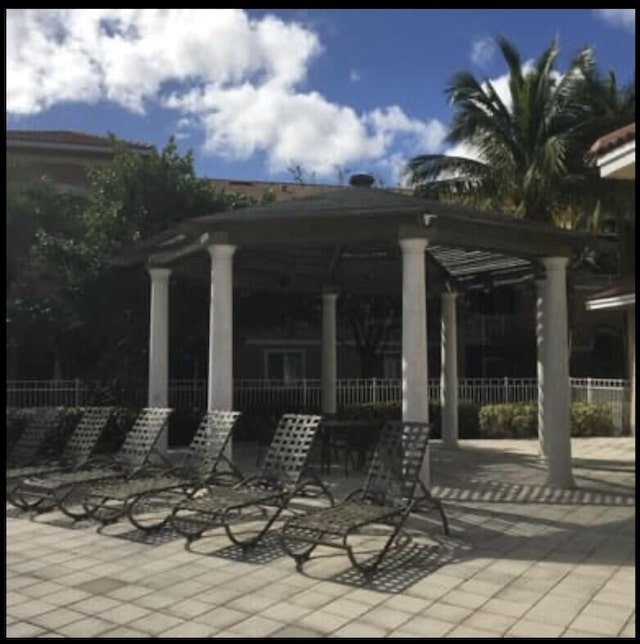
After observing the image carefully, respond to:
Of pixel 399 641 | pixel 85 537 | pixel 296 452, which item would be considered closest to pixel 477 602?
pixel 399 641

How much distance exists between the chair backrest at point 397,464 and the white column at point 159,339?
5641mm

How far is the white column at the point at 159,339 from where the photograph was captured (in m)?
12.3

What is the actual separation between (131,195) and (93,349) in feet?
12.5

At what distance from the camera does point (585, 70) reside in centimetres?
2023

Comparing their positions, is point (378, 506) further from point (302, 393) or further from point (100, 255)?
point (302, 393)

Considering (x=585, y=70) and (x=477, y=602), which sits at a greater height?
(x=585, y=70)

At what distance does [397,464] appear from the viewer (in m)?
7.36

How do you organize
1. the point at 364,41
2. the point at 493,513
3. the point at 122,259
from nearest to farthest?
the point at 364,41
the point at 493,513
the point at 122,259

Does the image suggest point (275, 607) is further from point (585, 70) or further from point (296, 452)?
point (585, 70)

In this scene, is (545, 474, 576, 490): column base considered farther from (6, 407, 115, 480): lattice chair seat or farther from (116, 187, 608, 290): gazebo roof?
(6, 407, 115, 480): lattice chair seat

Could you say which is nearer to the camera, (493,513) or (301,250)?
(493,513)

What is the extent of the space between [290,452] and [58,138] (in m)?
21.1

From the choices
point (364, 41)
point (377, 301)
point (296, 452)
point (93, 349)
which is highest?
point (364, 41)

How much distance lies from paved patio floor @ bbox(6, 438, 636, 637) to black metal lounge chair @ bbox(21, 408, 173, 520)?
0.98 ft
